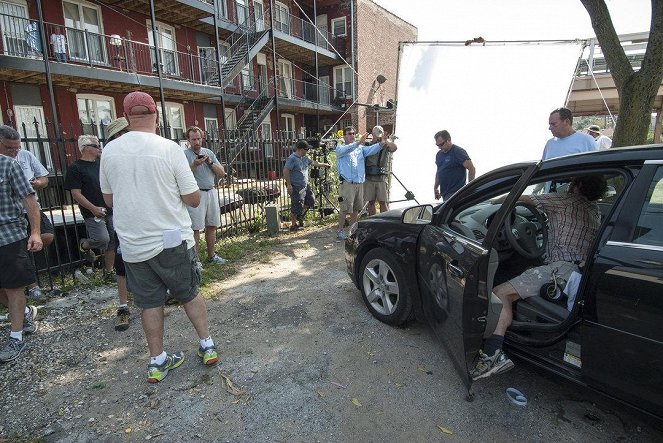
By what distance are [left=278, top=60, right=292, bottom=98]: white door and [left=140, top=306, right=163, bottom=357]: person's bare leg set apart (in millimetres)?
18308

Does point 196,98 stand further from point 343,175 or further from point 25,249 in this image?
point 25,249

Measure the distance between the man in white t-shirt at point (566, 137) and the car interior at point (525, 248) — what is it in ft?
4.84

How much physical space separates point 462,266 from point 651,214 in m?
0.93

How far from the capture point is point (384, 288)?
11.5 feet

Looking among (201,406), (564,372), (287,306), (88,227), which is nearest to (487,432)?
(564,372)

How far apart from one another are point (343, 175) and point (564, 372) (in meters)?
4.94

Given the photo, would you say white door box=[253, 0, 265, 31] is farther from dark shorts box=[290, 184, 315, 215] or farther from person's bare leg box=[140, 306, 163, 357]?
person's bare leg box=[140, 306, 163, 357]

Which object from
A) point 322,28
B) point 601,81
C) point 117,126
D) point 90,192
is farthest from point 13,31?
point 601,81

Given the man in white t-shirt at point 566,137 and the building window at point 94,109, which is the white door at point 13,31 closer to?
the building window at point 94,109

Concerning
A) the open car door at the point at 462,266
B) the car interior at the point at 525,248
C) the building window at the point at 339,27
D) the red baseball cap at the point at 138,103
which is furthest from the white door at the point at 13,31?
the building window at the point at 339,27

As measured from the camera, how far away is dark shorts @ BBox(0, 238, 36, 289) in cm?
307

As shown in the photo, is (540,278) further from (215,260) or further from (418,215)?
(215,260)

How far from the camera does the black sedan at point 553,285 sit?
178 cm

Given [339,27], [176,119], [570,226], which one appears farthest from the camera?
[339,27]
